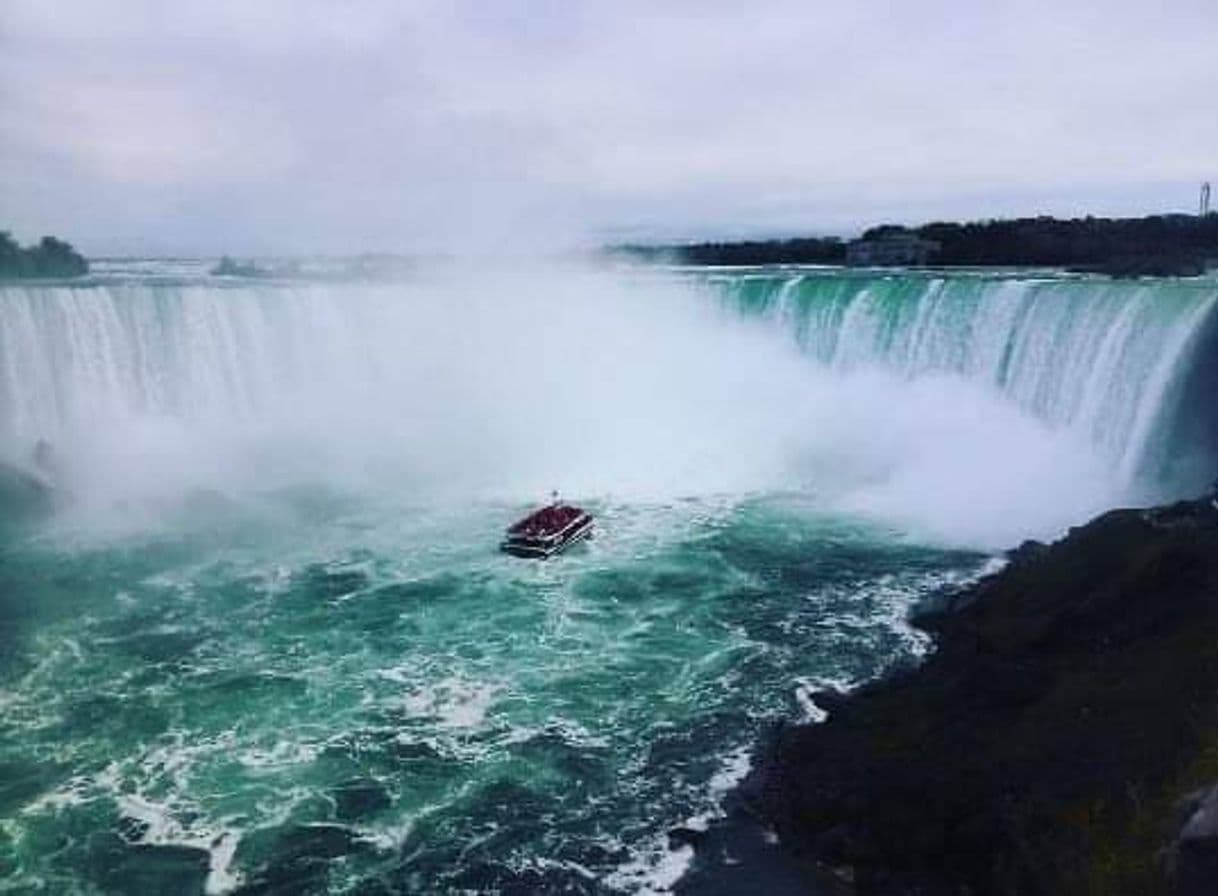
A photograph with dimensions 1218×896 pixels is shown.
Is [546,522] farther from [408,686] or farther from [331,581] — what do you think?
[408,686]

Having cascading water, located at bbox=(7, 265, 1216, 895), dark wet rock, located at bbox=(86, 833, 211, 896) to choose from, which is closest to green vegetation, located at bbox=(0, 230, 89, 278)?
cascading water, located at bbox=(7, 265, 1216, 895)

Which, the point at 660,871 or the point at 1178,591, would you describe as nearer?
the point at 660,871

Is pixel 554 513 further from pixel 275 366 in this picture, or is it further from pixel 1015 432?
pixel 275 366

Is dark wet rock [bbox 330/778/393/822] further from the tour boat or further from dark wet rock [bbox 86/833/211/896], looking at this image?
the tour boat

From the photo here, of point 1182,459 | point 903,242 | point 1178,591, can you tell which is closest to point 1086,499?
point 1182,459

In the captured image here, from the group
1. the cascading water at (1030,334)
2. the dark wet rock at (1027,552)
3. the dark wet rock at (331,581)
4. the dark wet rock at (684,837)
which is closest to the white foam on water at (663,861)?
the dark wet rock at (684,837)

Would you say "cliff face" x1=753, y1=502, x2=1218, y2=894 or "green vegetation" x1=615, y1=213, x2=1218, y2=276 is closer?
"cliff face" x1=753, y1=502, x2=1218, y2=894
